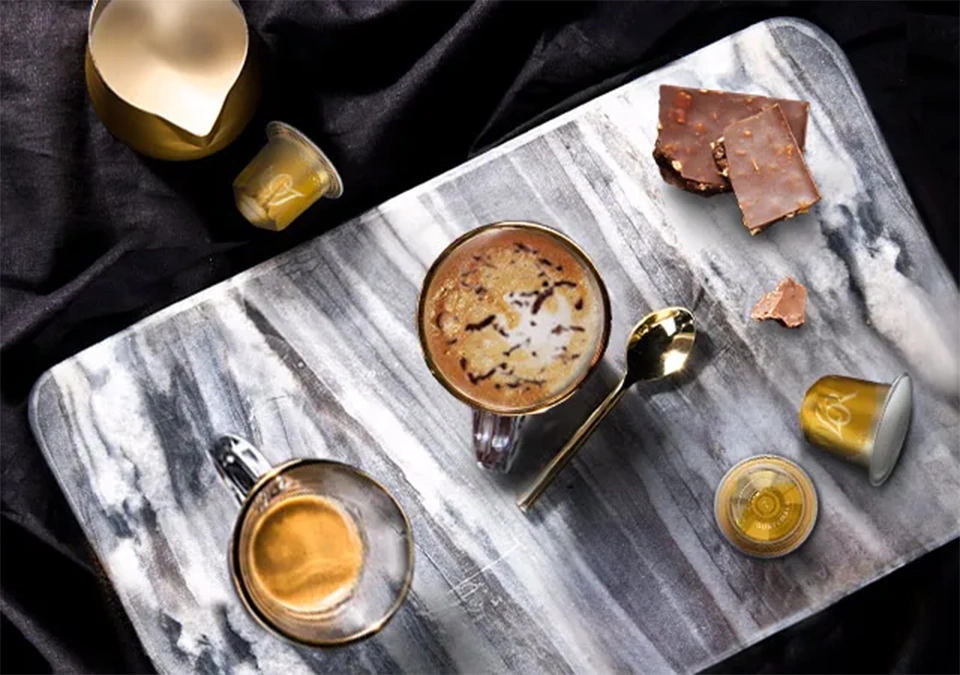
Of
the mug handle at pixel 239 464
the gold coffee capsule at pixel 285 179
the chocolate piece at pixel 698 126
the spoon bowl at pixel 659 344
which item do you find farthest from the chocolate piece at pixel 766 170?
the mug handle at pixel 239 464

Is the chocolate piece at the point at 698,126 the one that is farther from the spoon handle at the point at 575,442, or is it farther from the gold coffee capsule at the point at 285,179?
the gold coffee capsule at the point at 285,179

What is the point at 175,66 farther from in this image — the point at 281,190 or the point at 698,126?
the point at 698,126

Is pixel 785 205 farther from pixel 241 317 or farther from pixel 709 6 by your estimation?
pixel 241 317

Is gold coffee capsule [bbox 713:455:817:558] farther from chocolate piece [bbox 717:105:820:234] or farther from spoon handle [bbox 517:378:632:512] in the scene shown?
chocolate piece [bbox 717:105:820:234]

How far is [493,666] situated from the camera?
4.51 feet

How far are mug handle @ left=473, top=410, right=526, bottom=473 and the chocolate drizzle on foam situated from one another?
54 mm

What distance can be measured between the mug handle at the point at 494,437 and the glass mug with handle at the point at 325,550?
10 centimetres

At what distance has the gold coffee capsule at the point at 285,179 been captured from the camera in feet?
4.60

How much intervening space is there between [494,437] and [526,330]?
118 mm

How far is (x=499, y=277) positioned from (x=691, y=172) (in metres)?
0.22

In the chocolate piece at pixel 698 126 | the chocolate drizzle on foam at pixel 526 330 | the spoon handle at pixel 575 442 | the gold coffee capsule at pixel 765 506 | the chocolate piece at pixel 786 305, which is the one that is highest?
the chocolate piece at pixel 698 126

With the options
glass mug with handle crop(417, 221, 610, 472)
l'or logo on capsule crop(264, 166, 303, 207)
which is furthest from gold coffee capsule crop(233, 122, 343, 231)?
glass mug with handle crop(417, 221, 610, 472)

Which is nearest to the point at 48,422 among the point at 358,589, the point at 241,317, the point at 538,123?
the point at 241,317

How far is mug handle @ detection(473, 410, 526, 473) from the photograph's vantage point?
53.1 inches
